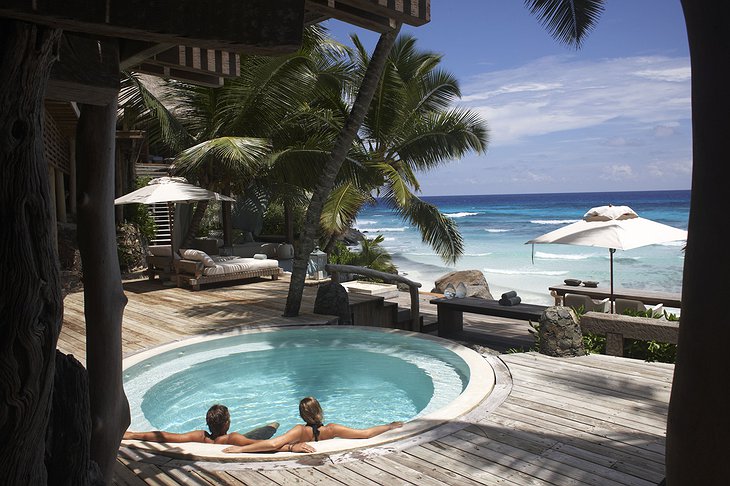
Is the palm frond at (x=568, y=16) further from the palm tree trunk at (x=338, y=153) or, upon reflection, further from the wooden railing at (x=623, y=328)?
the wooden railing at (x=623, y=328)

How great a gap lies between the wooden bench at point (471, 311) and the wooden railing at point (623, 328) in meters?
1.33

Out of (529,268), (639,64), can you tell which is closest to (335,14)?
(529,268)

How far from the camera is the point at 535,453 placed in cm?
364

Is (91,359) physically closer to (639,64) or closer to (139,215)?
(139,215)

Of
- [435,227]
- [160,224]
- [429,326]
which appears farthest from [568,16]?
[160,224]

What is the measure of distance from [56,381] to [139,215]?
13.9 metres

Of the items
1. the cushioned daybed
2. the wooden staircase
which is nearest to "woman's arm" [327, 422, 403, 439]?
the cushioned daybed

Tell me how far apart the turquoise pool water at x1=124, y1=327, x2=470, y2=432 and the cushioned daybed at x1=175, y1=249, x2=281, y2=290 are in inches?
170

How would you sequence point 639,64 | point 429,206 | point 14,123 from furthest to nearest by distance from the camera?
point 639,64, point 429,206, point 14,123

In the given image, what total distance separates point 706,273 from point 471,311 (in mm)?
7555

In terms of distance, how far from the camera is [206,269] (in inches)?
447

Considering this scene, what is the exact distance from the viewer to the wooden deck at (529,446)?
334cm

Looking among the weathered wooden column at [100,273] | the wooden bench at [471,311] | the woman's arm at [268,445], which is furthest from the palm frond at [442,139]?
the weathered wooden column at [100,273]

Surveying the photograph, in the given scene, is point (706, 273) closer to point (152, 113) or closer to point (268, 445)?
point (268, 445)
